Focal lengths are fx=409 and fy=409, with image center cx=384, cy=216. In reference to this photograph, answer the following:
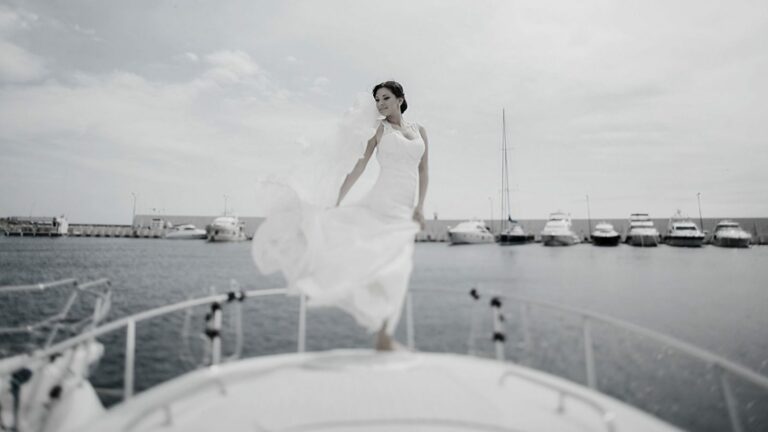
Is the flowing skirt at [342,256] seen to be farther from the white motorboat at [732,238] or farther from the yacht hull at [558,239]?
the white motorboat at [732,238]

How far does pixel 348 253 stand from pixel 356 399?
850 millimetres

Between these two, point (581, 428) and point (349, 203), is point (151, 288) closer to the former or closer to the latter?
point (349, 203)

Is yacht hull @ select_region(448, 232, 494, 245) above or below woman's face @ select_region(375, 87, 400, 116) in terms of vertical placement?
below

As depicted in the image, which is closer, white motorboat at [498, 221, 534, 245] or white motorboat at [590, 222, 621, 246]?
white motorboat at [590, 222, 621, 246]

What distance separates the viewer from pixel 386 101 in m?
2.97

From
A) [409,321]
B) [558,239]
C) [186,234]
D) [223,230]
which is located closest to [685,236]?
[558,239]

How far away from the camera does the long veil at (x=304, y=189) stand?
2568 millimetres

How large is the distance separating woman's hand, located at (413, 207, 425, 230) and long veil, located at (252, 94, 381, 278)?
0.58 metres

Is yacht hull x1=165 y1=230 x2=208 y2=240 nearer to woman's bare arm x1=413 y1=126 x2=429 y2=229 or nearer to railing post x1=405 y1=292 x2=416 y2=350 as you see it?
railing post x1=405 y1=292 x2=416 y2=350

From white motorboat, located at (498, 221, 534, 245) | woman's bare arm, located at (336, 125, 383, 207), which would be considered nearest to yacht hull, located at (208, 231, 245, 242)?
white motorboat, located at (498, 221, 534, 245)

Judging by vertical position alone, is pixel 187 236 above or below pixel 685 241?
above

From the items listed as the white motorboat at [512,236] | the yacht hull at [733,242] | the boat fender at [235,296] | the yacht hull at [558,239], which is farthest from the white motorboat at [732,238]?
the boat fender at [235,296]

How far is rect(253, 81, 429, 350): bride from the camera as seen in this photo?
7.96 ft

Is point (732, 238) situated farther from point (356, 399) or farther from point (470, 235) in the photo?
point (356, 399)
